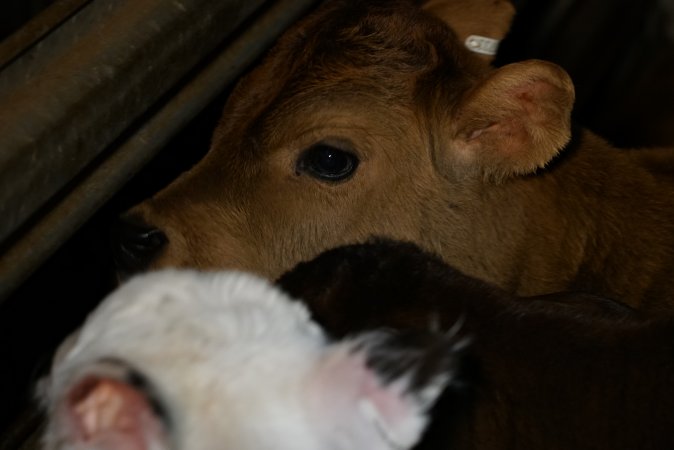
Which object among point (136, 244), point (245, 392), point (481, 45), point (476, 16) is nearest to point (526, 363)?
point (245, 392)

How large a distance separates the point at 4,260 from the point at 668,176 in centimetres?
197

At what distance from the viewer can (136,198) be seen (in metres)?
3.85

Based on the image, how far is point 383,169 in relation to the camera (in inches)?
109

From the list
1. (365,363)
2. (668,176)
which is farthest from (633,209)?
(365,363)

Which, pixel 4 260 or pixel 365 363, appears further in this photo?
pixel 4 260

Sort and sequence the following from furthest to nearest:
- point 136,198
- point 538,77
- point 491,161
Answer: point 136,198
point 491,161
point 538,77

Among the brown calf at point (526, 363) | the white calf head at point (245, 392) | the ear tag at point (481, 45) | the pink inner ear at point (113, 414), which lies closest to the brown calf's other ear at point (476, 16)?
the ear tag at point (481, 45)

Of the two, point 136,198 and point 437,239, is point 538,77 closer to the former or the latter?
point 437,239

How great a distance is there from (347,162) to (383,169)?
0.32ft

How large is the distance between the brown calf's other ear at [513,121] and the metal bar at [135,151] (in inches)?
23.5

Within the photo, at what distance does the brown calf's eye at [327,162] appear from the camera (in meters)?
2.73

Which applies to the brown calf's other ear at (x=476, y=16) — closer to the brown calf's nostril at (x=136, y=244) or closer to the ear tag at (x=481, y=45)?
the ear tag at (x=481, y=45)

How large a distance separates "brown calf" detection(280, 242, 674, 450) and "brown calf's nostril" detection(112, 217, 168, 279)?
2.20 feet

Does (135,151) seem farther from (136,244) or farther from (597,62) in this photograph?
(597,62)
